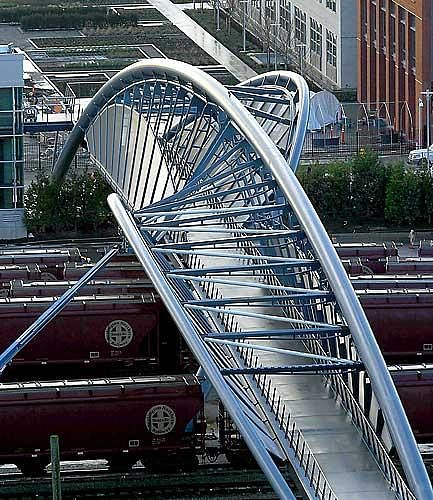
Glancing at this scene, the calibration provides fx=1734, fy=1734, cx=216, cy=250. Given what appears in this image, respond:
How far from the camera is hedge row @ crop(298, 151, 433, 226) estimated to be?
2169 inches

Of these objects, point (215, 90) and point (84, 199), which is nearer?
point (215, 90)

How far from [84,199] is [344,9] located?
25.2 m

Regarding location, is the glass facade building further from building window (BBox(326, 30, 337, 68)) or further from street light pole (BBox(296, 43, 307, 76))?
street light pole (BBox(296, 43, 307, 76))

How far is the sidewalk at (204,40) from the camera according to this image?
262 feet

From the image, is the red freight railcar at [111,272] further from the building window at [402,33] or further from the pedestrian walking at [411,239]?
the building window at [402,33]

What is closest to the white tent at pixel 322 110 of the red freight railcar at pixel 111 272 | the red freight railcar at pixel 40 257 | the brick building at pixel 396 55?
the brick building at pixel 396 55

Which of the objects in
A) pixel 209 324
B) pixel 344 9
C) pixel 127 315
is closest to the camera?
pixel 209 324

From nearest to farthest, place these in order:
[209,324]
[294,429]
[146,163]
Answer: [294,429]
[209,324]
[146,163]

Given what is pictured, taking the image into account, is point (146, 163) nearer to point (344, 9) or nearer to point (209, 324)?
point (209, 324)

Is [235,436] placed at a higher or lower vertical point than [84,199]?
lower

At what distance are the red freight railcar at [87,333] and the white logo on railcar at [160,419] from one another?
522 cm

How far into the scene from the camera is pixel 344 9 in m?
75.8

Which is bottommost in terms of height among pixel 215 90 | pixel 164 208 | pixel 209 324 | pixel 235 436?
pixel 235 436

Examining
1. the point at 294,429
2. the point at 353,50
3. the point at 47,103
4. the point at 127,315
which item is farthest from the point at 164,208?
the point at 353,50
